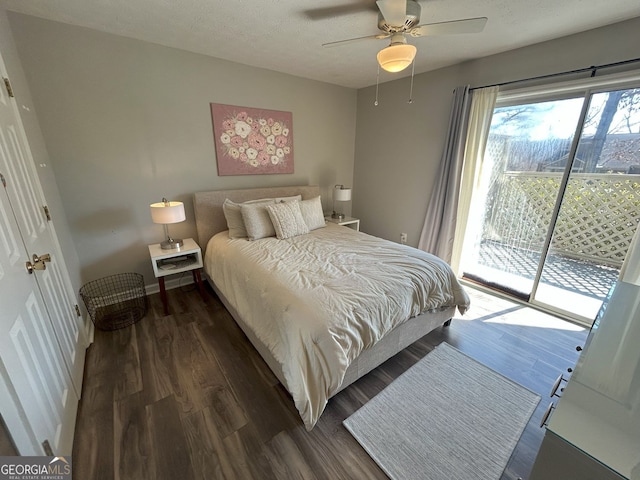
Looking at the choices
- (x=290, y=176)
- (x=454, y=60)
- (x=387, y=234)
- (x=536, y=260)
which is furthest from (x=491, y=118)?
(x=290, y=176)

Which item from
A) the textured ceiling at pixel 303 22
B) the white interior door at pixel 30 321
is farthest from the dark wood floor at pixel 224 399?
the textured ceiling at pixel 303 22

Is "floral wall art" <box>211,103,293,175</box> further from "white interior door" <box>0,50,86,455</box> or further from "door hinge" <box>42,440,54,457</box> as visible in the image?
"door hinge" <box>42,440,54,457</box>

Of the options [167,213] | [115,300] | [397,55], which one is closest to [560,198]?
[397,55]

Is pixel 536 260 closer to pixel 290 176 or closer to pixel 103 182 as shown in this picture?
pixel 290 176

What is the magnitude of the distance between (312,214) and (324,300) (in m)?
1.73

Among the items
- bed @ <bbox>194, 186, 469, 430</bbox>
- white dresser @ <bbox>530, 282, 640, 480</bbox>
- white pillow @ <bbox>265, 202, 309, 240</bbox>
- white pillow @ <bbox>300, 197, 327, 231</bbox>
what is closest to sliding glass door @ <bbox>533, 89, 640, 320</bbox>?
bed @ <bbox>194, 186, 469, 430</bbox>

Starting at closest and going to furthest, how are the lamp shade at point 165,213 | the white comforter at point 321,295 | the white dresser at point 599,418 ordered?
1. the white dresser at point 599,418
2. the white comforter at point 321,295
3. the lamp shade at point 165,213

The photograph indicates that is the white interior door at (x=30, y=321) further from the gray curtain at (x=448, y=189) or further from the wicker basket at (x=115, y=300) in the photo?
the gray curtain at (x=448, y=189)

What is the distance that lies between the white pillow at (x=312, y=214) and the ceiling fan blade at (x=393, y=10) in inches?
73.9

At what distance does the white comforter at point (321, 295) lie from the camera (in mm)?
1331

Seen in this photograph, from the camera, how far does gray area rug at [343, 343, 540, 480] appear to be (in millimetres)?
1256

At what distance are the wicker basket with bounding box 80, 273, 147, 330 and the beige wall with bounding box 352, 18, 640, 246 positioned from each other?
3.25m

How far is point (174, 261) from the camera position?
263cm

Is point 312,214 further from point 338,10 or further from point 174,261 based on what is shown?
point 338,10
